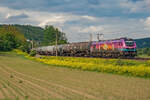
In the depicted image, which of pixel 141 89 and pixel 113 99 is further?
pixel 141 89

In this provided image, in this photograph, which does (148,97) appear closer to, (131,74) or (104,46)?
(131,74)

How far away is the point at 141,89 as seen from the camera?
12148mm

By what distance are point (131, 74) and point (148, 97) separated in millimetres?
9565

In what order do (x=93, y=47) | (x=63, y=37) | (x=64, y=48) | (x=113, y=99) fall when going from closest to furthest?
1. (x=113, y=99)
2. (x=93, y=47)
3. (x=64, y=48)
4. (x=63, y=37)

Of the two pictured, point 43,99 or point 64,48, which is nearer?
point 43,99

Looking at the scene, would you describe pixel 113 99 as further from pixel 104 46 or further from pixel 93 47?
pixel 93 47

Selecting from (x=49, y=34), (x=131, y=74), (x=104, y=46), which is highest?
(x=49, y=34)

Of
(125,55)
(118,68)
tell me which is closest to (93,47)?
(125,55)

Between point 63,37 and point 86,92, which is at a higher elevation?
point 63,37

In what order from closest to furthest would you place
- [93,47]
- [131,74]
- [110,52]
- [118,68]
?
[131,74]
[118,68]
[110,52]
[93,47]

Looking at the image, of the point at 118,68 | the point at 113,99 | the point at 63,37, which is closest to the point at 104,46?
the point at 118,68

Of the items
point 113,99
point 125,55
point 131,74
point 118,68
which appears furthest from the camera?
point 125,55

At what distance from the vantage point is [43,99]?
9.91m

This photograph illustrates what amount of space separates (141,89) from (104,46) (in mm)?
27871
